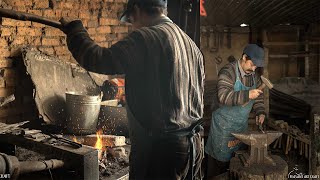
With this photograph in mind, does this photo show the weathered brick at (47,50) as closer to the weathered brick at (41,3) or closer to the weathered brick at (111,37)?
the weathered brick at (41,3)

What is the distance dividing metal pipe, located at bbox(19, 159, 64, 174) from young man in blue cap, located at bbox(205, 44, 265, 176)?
3.13m

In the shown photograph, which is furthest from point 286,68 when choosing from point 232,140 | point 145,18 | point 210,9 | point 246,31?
point 145,18

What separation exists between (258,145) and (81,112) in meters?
2.58

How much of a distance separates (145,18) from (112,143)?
231cm

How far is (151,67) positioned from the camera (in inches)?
98.3

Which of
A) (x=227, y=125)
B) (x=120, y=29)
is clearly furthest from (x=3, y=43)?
(x=227, y=125)

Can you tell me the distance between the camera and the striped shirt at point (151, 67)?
7.84 ft

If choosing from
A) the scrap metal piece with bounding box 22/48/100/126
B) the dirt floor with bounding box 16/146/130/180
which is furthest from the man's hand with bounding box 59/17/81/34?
the scrap metal piece with bounding box 22/48/100/126

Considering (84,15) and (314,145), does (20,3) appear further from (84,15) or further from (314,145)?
(314,145)

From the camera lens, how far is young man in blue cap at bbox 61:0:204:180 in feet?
7.93

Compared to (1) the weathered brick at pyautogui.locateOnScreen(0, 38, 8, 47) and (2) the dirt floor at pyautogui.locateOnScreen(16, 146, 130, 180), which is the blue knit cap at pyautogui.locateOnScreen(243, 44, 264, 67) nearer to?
(2) the dirt floor at pyautogui.locateOnScreen(16, 146, 130, 180)

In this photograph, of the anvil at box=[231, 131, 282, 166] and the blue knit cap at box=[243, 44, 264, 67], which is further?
the blue knit cap at box=[243, 44, 264, 67]

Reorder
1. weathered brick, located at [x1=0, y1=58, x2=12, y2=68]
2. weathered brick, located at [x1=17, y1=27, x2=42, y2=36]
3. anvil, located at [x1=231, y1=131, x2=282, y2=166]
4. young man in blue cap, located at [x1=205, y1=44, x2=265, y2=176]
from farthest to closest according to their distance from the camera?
young man in blue cap, located at [x1=205, y1=44, x2=265, y2=176]
anvil, located at [x1=231, y1=131, x2=282, y2=166]
weathered brick, located at [x1=17, y1=27, x2=42, y2=36]
weathered brick, located at [x1=0, y1=58, x2=12, y2=68]

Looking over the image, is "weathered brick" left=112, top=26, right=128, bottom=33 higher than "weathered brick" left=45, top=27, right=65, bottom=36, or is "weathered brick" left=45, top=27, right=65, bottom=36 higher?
"weathered brick" left=112, top=26, right=128, bottom=33
